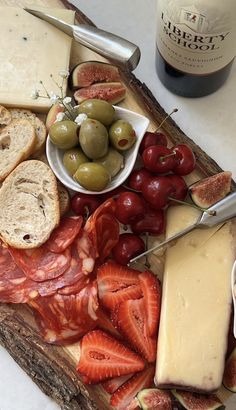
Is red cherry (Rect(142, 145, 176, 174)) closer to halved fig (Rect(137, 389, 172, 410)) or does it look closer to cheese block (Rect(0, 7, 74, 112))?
cheese block (Rect(0, 7, 74, 112))

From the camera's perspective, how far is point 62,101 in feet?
6.17

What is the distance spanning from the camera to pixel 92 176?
5.86 ft

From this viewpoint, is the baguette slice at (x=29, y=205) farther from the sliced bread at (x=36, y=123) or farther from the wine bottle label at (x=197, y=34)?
the wine bottle label at (x=197, y=34)

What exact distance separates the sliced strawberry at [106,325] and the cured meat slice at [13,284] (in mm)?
200

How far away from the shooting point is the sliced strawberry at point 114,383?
179 cm

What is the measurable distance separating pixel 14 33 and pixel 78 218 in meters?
0.66

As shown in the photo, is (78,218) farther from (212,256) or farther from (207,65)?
(207,65)

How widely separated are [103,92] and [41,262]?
0.57 metres

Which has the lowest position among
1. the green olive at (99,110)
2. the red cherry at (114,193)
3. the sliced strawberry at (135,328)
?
the sliced strawberry at (135,328)

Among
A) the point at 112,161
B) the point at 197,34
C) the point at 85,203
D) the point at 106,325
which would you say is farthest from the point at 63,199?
the point at 197,34

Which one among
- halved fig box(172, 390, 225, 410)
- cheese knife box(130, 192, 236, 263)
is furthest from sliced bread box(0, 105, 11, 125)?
halved fig box(172, 390, 225, 410)

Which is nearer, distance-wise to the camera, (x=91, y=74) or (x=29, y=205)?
(x=29, y=205)

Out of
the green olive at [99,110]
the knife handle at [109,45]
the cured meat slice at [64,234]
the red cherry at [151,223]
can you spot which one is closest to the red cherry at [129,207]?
the red cherry at [151,223]

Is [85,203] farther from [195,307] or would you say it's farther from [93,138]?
[195,307]
